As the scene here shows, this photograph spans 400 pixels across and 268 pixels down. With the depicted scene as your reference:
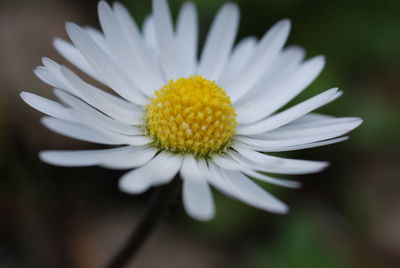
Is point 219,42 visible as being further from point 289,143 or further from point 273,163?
point 273,163

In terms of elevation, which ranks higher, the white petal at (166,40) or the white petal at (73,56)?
the white petal at (166,40)

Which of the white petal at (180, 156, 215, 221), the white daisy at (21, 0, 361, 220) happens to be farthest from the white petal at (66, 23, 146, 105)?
the white petal at (180, 156, 215, 221)

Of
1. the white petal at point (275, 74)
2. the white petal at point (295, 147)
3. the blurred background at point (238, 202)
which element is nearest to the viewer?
the white petal at point (295, 147)

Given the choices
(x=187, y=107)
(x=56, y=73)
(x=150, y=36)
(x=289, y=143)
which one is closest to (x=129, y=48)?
(x=150, y=36)

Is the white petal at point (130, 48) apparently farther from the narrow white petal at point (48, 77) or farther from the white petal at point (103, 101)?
the narrow white petal at point (48, 77)

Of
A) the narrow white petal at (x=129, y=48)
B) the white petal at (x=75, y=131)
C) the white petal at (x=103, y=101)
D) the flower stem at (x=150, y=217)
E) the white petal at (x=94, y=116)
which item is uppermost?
the narrow white petal at (x=129, y=48)

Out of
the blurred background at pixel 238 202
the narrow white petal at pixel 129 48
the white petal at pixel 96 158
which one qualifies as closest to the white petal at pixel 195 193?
the white petal at pixel 96 158

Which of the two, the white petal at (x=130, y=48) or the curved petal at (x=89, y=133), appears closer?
the curved petal at (x=89, y=133)
